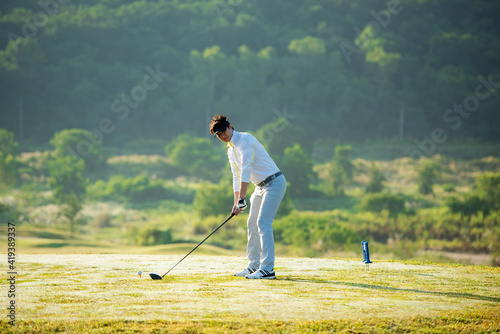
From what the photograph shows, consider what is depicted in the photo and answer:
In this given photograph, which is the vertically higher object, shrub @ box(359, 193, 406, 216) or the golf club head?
shrub @ box(359, 193, 406, 216)

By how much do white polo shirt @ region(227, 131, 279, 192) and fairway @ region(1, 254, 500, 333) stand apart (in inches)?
53.3

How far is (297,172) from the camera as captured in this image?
47.4 m

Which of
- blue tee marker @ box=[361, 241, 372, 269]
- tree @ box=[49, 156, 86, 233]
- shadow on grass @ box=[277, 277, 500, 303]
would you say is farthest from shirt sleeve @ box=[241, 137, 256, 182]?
tree @ box=[49, 156, 86, 233]

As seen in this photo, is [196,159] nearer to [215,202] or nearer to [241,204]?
[215,202]

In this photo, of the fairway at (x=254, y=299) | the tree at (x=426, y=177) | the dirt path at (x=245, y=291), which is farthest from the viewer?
the tree at (x=426, y=177)

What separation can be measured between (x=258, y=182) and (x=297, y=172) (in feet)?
130

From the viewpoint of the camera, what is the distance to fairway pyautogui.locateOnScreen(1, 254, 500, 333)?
565 cm

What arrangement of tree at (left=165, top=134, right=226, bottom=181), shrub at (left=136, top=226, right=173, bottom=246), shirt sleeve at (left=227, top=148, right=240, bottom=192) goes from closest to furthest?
shirt sleeve at (left=227, top=148, right=240, bottom=192), shrub at (left=136, top=226, right=173, bottom=246), tree at (left=165, top=134, right=226, bottom=181)

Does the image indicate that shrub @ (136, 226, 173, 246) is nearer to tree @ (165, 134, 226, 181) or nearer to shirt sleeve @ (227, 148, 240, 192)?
tree @ (165, 134, 226, 181)

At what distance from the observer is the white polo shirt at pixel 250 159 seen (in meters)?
7.70

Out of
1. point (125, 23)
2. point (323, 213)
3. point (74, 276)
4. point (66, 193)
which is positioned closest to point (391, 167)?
point (323, 213)

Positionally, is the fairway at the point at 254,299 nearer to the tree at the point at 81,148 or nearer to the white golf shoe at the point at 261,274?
the white golf shoe at the point at 261,274

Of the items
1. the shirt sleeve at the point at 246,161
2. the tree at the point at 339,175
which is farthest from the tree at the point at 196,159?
the shirt sleeve at the point at 246,161

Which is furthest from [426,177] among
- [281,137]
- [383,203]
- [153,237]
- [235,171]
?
[235,171]
